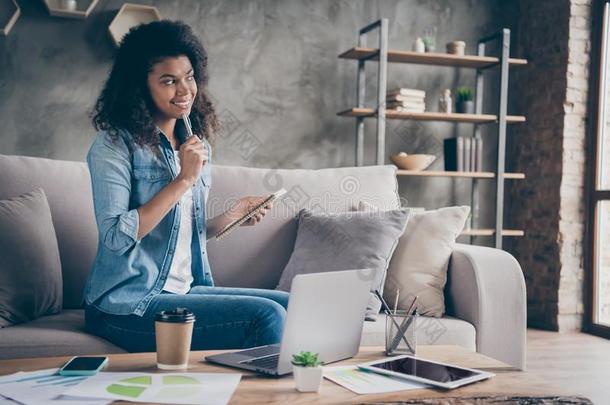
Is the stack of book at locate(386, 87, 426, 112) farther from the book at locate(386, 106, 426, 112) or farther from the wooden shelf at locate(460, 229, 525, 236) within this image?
the wooden shelf at locate(460, 229, 525, 236)

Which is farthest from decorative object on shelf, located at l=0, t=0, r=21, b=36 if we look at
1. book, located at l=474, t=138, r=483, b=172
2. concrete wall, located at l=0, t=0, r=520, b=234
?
book, located at l=474, t=138, r=483, b=172

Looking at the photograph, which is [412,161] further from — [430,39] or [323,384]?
[323,384]

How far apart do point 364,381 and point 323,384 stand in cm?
8

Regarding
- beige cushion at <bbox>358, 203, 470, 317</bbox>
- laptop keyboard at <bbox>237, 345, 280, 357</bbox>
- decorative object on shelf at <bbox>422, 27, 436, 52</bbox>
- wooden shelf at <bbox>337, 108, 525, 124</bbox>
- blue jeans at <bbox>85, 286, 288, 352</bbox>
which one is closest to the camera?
laptop keyboard at <bbox>237, 345, 280, 357</bbox>

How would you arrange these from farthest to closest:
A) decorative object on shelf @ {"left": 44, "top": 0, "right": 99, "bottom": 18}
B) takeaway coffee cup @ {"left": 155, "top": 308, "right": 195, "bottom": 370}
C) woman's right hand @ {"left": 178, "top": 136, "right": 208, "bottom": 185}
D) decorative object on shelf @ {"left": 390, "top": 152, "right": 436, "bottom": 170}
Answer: decorative object on shelf @ {"left": 390, "top": 152, "right": 436, "bottom": 170} < decorative object on shelf @ {"left": 44, "top": 0, "right": 99, "bottom": 18} < woman's right hand @ {"left": 178, "top": 136, "right": 208, "bottom": 185} < takeaway coffee cup @ {"left": 155, "top": 308, "right": 195, "bottom": 370}

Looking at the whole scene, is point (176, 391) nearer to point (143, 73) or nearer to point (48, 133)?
point (143, 73)

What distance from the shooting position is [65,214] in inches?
90.0

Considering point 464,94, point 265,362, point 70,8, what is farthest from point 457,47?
point 265,362

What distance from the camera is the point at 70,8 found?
3.86 meters

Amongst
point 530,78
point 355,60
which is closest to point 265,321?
point 355,60

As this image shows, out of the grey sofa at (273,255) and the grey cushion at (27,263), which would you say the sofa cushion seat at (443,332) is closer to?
the grey sofa at (273,255)

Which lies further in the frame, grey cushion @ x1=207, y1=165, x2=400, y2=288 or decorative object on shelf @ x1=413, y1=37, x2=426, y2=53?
decorative object on shelf @ x1=413, y1=37, x2=426, y2=53

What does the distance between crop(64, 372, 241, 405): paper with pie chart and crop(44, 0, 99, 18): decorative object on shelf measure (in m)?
3.14

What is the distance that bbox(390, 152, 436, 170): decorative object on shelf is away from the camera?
165 inches
